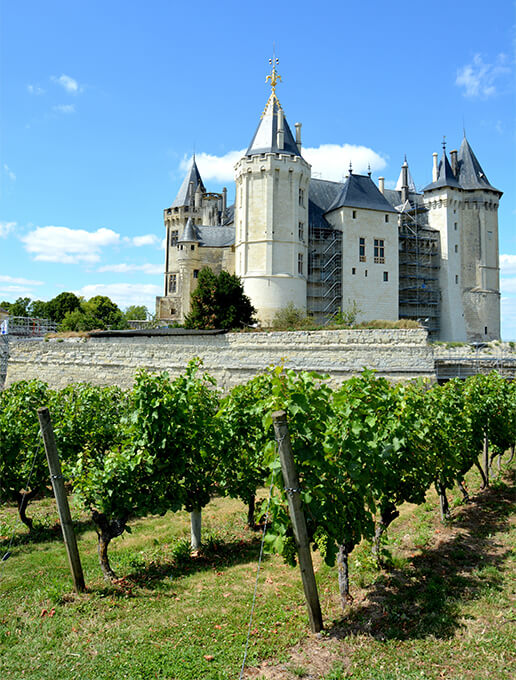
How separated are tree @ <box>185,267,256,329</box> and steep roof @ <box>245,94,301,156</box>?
33.0 ft

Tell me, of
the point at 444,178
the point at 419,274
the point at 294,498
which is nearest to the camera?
the point at 294,498

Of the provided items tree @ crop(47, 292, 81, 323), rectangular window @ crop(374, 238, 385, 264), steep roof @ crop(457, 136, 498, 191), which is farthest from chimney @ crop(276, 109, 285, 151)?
tree @ crop(47, 292, 81, 323)

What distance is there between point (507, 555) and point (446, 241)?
1425 inches

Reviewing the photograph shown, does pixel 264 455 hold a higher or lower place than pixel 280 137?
lower

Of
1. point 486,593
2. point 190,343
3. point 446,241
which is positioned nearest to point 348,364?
Answer: point 190,343

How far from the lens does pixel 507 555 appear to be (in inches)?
260

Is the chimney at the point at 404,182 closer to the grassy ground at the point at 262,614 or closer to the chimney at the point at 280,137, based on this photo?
the chimney at the point at 280,137

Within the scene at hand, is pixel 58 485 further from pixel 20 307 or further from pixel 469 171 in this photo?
pixel 20 307

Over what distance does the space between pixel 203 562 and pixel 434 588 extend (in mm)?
3458

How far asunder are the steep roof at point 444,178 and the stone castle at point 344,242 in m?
0.08

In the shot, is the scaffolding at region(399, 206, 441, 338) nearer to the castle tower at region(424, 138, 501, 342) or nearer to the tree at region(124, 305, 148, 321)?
the castle tower at region(424, 138, 501, 342)

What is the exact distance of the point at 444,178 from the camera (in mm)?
38875

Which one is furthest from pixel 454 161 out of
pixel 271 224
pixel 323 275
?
pixel 271 224

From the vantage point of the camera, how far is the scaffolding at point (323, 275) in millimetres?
34500
